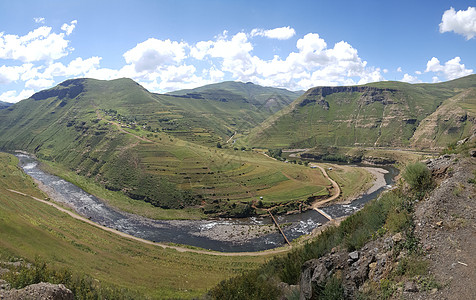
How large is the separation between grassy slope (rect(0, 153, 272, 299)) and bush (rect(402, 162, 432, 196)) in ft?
104

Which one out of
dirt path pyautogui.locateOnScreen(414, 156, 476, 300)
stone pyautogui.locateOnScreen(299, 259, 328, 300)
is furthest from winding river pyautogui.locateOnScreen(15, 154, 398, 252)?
dirt path pyautogui.locateOnScreen(414, 156, 476, 300)

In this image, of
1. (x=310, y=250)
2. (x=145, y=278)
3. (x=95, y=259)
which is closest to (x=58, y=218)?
(x=95, y=259)

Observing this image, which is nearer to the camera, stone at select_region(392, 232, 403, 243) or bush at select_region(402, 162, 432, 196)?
stone at select_region(392, 232, 403, 243)

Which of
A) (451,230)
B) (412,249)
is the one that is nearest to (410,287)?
(412,249)

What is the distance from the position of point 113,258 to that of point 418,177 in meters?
51.2

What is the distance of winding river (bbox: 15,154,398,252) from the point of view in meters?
62.6

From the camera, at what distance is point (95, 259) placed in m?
43.4

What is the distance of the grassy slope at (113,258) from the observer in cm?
3659

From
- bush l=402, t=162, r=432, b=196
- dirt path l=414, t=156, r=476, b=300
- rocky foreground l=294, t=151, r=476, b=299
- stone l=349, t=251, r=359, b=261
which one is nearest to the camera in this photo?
dirt path l=414, t=156, r=476, b=300

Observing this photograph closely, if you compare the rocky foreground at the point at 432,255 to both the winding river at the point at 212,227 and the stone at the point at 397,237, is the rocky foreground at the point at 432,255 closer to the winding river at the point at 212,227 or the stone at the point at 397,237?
the stone at the point at 397,237

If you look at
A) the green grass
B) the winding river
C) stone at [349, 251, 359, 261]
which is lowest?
the winding river

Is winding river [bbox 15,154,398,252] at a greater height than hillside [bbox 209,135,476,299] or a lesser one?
lesser

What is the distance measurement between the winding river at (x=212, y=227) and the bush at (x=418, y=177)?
47515 mm

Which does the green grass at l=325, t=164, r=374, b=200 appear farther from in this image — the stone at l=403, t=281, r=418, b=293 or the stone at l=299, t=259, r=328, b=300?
the stone at l=403, t=281, r=418, b=293
